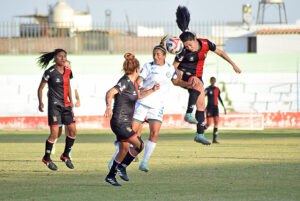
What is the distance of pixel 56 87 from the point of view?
12.5 m

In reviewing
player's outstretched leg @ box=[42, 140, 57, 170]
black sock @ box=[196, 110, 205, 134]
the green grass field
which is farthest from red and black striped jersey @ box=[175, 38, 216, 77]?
player's outstretched leg @ box=[42, 140, 57, 170]

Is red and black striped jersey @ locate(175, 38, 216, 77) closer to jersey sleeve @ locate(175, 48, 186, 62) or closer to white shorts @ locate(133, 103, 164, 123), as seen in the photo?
jersey sleeve @ locate(175, 48, 186, 62)

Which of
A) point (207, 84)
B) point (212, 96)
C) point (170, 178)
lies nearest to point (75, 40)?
point (207, 84)

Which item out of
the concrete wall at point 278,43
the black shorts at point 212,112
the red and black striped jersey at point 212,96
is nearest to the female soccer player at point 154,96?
the black shorts at point 212,112

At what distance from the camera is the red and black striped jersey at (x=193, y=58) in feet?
38.5

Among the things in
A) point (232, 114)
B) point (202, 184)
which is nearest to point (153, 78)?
point (202, 184)

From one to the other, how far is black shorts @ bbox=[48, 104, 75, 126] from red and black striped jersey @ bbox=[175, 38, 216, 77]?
8.04ft

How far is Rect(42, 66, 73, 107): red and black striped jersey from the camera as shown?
12445 millimetres

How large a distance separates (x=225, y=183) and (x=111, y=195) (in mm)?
2002

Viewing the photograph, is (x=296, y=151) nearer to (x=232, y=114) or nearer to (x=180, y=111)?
(x=232, y=114)

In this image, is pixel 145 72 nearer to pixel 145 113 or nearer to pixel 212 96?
pixel 145 113

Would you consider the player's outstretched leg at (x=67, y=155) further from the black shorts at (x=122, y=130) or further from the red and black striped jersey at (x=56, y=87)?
the black shorts at (x=122, y=130)

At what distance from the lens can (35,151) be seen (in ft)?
56.2

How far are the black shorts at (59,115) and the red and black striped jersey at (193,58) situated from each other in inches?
96.5
